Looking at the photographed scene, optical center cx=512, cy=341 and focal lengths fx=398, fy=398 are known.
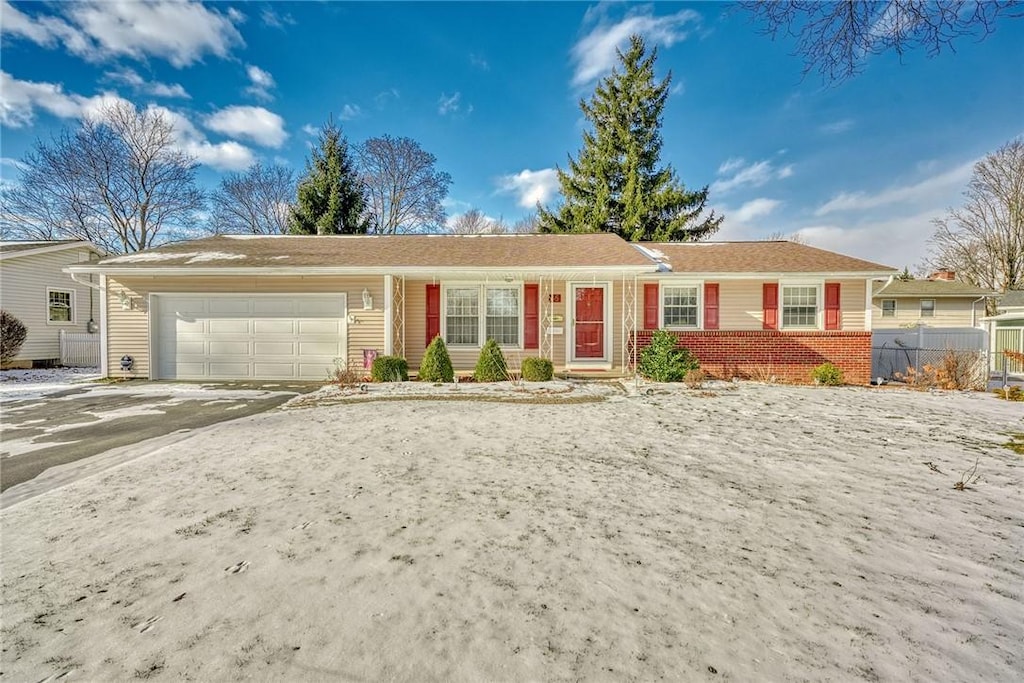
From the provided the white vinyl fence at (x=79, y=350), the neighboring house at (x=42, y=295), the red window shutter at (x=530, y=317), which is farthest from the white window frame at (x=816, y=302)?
the white vinyl fence at (x=79, y=350)

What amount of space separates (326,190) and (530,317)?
16.4 meters

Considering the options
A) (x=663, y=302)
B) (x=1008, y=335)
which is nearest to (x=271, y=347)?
(x=663, y=302)

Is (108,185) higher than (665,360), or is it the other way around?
(108,185)

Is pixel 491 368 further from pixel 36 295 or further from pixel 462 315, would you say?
pixel 36 295

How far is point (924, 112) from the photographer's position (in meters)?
9.51

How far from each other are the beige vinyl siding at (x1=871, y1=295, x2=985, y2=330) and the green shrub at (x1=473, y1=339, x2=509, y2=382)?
910 inches

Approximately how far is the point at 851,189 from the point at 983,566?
16.3 metres

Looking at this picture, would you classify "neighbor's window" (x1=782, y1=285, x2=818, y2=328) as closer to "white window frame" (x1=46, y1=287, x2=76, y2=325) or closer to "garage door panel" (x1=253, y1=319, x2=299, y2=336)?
"garage door panel" (x1=253, y1=319, x2=299, y2=336)

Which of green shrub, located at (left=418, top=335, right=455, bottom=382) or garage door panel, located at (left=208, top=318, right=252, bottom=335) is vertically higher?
garage door panel, located at (left=208, top=318, right=252, bottom=335)

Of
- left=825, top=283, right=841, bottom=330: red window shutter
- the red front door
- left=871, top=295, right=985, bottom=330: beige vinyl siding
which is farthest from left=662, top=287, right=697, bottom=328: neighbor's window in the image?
left=871, top=295, right=985, bottom=330: beige vinyl siding

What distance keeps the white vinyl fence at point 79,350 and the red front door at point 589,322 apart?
1800 cm

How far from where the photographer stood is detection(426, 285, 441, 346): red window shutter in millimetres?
11188

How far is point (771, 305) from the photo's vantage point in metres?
10.8

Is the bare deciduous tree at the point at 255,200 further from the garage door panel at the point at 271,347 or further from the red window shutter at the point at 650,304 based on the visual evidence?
the red window shutter at the point at 650,304
